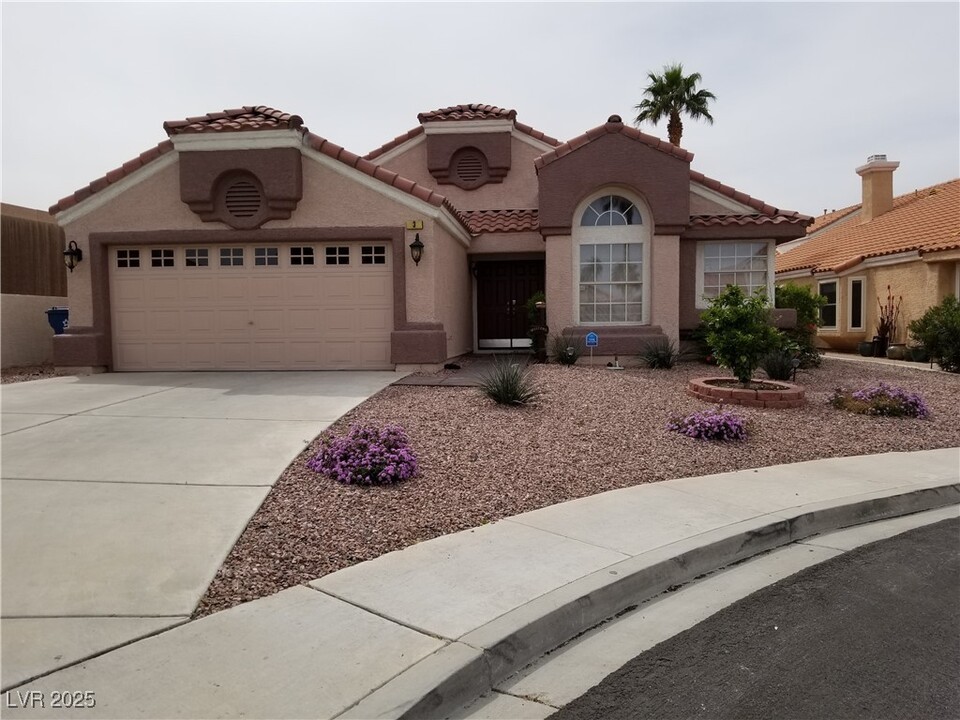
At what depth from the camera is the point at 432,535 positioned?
505cm

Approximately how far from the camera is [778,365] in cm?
1172

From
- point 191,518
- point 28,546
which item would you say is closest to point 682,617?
point 191,518

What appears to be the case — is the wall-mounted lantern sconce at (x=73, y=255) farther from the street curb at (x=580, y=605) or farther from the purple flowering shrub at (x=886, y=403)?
the purple flowering shrub at (x=886, y=403)

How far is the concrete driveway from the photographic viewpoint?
12.0 feet

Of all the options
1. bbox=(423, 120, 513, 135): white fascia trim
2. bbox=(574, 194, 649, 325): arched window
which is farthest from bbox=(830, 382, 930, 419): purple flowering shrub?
bbox=(423, 120, 513, 135): white fascia trim

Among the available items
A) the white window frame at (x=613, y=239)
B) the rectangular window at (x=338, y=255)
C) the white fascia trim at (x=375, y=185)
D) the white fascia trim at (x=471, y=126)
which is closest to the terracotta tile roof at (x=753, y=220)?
the white window frame at (x=613, y=239)

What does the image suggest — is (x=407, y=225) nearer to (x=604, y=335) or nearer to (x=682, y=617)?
(x=604, y=335)

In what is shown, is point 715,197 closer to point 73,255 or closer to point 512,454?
point 512,454

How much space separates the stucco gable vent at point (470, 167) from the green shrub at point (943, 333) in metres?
11.8

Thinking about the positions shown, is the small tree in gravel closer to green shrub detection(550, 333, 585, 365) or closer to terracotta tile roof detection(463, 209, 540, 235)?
green shrub detection(550, 333, 585, 365)

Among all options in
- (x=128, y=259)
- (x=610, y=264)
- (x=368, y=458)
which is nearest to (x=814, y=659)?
(x=368, y=458)

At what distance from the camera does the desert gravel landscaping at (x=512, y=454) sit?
187 inches

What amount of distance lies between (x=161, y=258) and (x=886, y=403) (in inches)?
519

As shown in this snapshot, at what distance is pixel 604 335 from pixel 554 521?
917 cm
